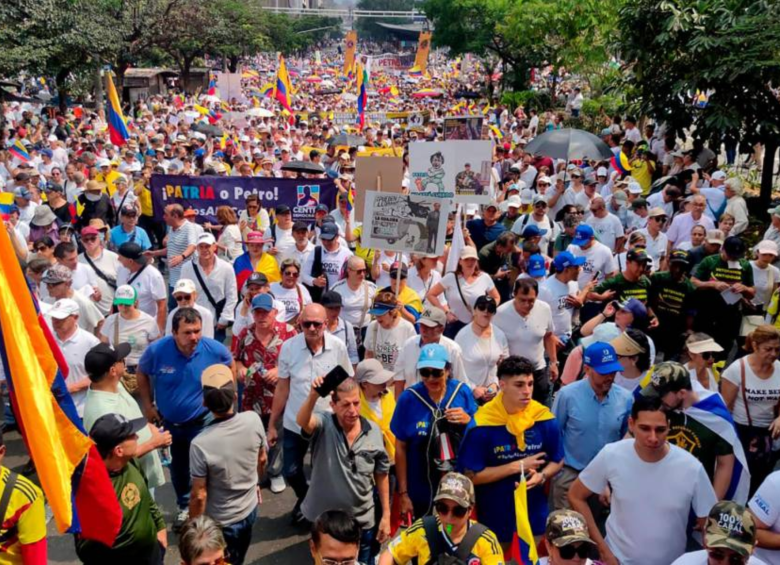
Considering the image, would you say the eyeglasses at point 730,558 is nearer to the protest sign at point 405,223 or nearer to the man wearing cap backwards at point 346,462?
the man wearing cap backwards at point 346,462

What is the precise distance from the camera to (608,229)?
9.63m

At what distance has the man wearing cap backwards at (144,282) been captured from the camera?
24.6 ft

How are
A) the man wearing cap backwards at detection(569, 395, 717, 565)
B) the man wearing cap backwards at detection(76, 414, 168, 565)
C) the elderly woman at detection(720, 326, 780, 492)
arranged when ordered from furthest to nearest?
the elderly woman at detection(720, 326, 780, 492), the man wearing cap backwards at detection(76, 414, 168, 565), the man wearing cap backwards at detection(569, 395, 717, 565)

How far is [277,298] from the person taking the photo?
724cm

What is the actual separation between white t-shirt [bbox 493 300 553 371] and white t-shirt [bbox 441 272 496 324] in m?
0.81

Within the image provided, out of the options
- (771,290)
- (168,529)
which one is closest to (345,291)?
(168,529)

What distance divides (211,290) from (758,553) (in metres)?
5.27

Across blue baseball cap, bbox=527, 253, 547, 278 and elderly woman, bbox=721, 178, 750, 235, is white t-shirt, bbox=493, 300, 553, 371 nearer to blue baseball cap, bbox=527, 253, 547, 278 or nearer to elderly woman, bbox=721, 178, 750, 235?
blue baseball cap, bbox=527, 253, 547, 278

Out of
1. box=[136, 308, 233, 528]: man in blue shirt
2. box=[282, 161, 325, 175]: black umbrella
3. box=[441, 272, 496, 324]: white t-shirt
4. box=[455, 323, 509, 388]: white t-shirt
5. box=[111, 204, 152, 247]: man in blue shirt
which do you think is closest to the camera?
box=[136, 308, 233, 528]: man in blue shirt

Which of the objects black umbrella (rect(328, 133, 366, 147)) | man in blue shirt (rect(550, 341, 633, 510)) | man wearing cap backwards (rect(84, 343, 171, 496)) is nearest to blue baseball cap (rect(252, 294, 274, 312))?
man wearing cap backwards (rect(84, 343, 171, 496))

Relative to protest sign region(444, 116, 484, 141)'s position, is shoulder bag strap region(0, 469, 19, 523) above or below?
below

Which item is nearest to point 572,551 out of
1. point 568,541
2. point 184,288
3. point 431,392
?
point 568,541

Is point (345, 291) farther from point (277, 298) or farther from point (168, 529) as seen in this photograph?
point (168, 529)

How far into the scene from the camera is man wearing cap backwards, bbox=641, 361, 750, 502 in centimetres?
443
